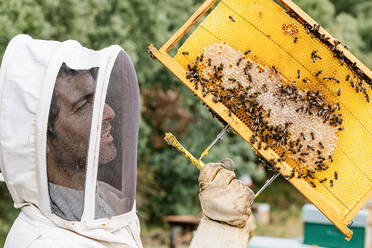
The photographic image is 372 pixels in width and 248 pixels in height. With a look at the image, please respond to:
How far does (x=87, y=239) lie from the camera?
2289mm

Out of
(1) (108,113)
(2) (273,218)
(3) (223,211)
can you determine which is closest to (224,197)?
(3) (223,211)

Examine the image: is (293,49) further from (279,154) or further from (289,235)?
(289,235)

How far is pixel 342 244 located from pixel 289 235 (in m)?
7.80

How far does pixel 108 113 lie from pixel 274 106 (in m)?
1.23

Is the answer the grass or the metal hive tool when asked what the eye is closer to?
the metal hive tool

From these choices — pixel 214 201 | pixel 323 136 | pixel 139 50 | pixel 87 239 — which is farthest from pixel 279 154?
pixel 139 50

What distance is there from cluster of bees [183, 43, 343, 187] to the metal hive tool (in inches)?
1.8

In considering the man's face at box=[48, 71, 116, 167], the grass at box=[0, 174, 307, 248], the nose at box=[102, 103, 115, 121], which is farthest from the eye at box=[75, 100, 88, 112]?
the grass at box=[0, 174, 307, 248]

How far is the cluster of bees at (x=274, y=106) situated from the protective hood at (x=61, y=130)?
2.46 feet

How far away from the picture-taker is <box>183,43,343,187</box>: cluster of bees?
291 cm

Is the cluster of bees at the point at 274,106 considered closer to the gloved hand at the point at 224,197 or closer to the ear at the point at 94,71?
the gloved hand at the point at 224,197

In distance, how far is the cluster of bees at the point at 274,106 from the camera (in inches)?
115

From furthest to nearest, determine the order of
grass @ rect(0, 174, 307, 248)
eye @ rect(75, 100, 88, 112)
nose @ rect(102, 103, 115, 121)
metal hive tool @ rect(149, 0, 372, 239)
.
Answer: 1. grass @ rect(0, 174, 307, 248)
2. metal hive tool @ rect(149, 0, 372, 239)
3. nose @ rect(102, 103, 115, 121)
4. eye @ rect(75, 100, 88, 112)

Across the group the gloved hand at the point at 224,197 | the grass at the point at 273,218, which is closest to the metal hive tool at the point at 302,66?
the gloved hand at the point at 224,197
